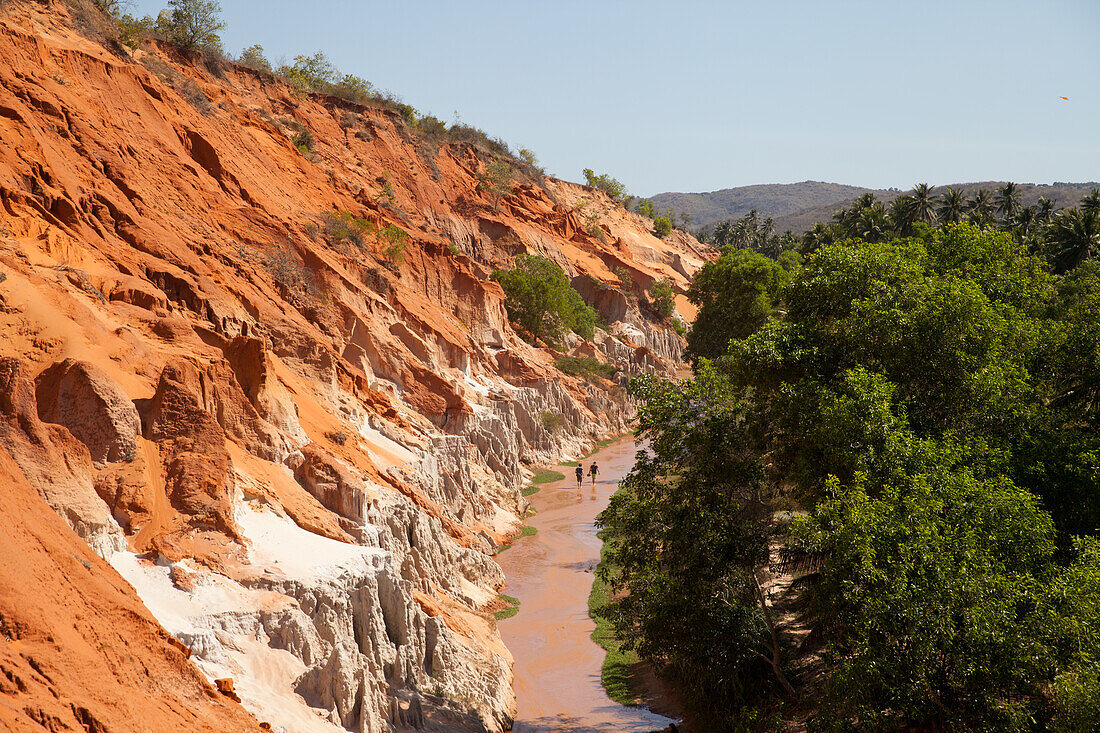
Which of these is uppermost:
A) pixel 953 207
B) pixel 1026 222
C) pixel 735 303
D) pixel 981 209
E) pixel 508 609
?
pixel 953 207

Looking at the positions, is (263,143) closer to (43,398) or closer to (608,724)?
(43,398)

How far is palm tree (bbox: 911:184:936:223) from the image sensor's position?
59.8 metres

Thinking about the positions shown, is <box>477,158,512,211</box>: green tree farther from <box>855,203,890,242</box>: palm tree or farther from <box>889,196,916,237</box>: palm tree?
<box>889,196,916,237</box>: palm tree

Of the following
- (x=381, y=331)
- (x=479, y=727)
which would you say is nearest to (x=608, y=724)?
(x=479, y=727)

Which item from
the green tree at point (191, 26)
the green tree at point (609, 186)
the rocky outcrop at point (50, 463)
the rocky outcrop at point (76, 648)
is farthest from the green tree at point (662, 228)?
the rocky outcrop at point (76, 648)

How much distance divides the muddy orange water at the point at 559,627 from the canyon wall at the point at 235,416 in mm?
1089

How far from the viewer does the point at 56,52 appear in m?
29.2

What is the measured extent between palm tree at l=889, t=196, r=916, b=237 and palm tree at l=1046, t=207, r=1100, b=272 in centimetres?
1575

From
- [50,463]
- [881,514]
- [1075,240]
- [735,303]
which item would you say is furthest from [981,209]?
[50,463]

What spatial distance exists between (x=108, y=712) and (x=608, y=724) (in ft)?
41.2

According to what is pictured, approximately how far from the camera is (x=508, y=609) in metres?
25.6

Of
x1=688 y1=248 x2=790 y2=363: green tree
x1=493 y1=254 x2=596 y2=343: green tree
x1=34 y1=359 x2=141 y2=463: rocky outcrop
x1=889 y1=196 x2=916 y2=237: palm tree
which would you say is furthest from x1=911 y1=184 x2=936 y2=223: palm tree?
x1=34 y1=359 x2=141 y2=463: rocky outcrop

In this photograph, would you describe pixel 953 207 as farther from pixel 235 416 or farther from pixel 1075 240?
pixel 235 416

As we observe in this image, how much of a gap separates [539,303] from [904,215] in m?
27.9
